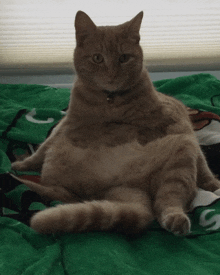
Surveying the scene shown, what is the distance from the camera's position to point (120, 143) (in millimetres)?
1229

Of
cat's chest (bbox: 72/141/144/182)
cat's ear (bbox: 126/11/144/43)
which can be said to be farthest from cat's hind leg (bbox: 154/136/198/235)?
cat's ear (bbox: 126/11/144/43)

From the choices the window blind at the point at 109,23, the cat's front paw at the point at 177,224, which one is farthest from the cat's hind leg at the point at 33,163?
the window blind at the point at 109,23

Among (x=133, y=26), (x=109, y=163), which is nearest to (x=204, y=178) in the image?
(x=109, y=163)

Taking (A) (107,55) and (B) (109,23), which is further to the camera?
(B) (109,23)

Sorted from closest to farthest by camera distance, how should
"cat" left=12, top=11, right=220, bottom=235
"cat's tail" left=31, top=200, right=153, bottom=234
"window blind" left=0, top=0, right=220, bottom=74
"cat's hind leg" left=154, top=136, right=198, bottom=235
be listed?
1. "cat's tail" left=31, top=200, right=153, bottom=234
2. "cat's hind leg" left=154, top=136, right=198, bottom=235
3. "cat" left=12, top=11, right=220, bottom=235
4. "window blind" left=0, top=0, right=220, bottom=74

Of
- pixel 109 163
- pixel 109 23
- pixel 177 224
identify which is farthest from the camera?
pixel 109 23

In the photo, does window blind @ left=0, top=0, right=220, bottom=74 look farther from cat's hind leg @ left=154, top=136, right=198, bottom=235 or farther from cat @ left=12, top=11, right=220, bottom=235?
cat's hind leg @ left=154, top=136, right=198, bottom=235

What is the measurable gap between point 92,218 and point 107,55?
682mm

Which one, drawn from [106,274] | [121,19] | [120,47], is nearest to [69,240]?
[106,274]

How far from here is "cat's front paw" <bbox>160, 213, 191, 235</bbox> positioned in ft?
2.89

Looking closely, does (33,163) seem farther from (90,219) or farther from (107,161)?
(90,219)

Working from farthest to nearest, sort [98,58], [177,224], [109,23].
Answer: [109,23]
[98,58]
[177,224]

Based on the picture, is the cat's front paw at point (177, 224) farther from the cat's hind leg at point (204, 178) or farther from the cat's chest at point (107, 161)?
the cat's hind leg at point (204, 178)

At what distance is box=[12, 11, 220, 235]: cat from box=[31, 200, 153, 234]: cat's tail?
23 millimetres
